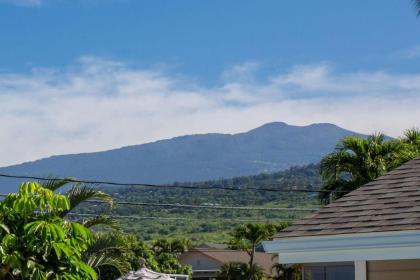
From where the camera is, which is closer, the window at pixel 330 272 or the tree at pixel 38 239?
the tree at pixel 38 239

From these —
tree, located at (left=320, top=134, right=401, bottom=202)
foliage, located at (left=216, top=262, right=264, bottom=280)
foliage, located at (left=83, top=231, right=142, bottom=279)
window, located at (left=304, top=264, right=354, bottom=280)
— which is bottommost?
foliage, located at (left=216, top=262, right=264, bottom=280)

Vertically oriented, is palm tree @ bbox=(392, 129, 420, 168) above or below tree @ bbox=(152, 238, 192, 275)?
above

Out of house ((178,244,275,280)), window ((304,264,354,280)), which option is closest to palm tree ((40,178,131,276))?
window ((304,264,354,280))

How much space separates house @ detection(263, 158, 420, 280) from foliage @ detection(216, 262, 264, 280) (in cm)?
4176

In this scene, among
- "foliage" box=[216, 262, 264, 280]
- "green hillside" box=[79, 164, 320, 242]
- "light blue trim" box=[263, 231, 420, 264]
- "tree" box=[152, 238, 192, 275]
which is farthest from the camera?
"green hillside" box=[79, 164, 320, 242]

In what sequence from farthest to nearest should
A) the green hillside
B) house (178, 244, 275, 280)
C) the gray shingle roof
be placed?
1. the green hillside
2. house (178, 244, 275, 280)
3. the gray shingle roof

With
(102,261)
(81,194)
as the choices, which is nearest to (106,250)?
(102,261)

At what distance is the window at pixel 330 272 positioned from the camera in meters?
11.0

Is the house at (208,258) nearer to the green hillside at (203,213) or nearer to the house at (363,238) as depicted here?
the green hillside at (203,213)

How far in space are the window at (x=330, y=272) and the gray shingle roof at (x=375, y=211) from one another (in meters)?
0.41

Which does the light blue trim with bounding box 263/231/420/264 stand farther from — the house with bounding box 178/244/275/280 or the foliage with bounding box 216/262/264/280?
the house with bounding box 178/244/275/280

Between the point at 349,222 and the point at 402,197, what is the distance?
2.61 ft

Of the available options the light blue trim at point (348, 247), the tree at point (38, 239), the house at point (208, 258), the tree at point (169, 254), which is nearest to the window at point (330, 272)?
the light blue trim at point (348, 247)

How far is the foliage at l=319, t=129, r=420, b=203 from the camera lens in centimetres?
2555
